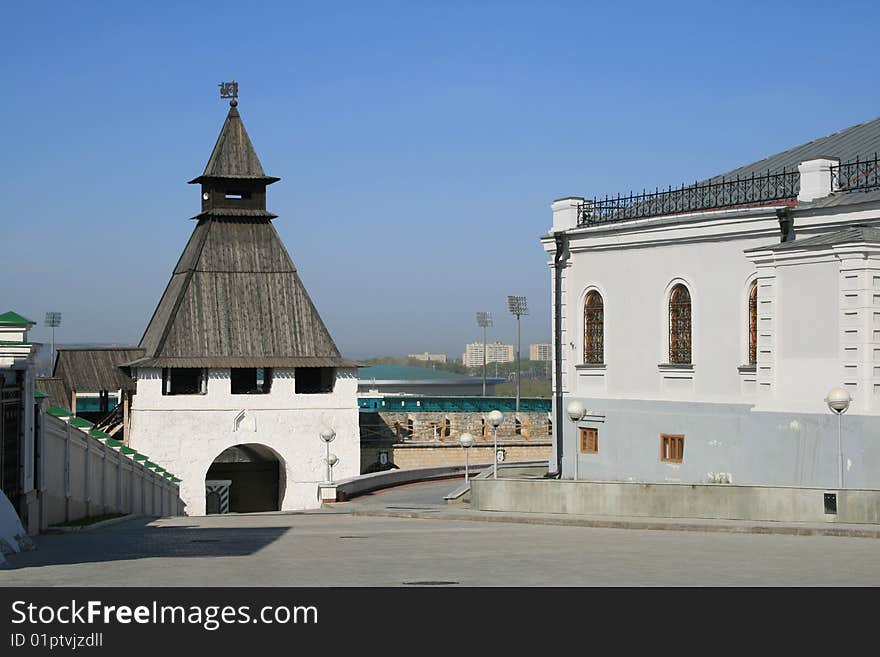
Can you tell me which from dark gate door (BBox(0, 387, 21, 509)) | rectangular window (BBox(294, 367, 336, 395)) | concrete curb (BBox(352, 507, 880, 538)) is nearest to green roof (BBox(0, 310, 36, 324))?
dark gate door (BBox(0, 387, 21, 509))

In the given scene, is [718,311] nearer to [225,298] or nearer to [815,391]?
[815,391]

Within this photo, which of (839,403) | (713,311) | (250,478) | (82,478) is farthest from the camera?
(250,478)

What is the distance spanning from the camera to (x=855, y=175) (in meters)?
24.4

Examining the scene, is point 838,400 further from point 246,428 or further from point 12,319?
point 246,428

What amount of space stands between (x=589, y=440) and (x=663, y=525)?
29.8 ft

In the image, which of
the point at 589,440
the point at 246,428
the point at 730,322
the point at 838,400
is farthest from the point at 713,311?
the point at 246,428

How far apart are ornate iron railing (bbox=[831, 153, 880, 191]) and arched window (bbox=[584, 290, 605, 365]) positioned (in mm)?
5870

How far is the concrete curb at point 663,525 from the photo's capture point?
1745cm

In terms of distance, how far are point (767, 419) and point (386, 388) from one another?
328ft

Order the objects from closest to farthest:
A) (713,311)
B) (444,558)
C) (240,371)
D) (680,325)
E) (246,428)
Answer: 1. (444,558)
2. (713,311)
3. (680,325)
4. (246,428)
5. (240,371)

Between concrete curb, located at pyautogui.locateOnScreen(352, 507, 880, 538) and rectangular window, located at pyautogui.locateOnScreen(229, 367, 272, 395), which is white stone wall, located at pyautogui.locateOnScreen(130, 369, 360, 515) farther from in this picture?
concrete curb, located at pyautogui.locateOnScreen(352, 507, 880, 538)

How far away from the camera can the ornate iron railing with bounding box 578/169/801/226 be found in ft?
84.1

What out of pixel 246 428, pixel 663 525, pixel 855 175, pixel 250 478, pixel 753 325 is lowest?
A: pixel 250 478
